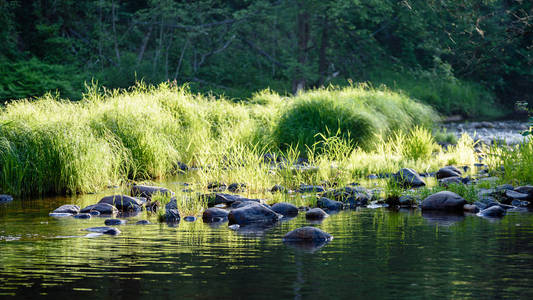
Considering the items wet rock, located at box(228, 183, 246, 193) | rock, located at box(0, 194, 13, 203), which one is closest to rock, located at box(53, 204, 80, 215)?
rock, located at box(0, 194, 13, 203)

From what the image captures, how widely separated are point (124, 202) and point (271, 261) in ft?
10.6

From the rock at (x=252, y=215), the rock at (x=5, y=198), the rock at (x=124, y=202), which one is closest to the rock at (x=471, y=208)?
the rock at (x=252, y=215)

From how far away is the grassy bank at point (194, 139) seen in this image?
8.92 meters

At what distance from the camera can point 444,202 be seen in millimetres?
7480

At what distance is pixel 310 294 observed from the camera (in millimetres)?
4043

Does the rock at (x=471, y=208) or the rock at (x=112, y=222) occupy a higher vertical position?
the rock at (x=471, y=208)

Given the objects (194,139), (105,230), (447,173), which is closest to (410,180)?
(447,173)

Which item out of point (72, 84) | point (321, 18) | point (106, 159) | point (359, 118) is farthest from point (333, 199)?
point (321, 18)

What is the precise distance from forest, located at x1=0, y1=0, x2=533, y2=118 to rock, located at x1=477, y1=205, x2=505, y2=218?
15376 mm

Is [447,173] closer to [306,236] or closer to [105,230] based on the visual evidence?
[306,236]

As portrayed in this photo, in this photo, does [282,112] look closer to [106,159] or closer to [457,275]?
[106,159]

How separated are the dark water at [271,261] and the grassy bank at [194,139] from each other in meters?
2.09

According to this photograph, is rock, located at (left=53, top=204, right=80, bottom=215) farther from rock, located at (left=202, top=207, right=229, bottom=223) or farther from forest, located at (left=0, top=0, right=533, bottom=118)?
forest, located at (left=0, top=0, right=533, bottom=118)

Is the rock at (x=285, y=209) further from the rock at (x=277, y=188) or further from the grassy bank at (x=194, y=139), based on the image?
the grassy bank at (x=194, y=139)
